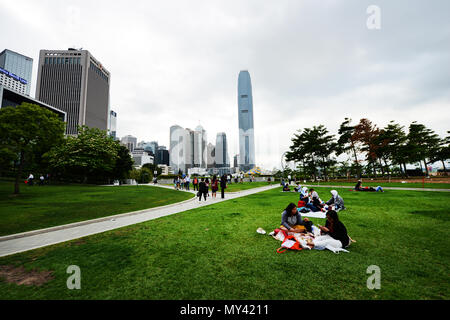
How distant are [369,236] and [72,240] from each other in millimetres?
9256

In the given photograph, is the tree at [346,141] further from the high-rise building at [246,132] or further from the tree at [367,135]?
the high-rise building at [246,132]

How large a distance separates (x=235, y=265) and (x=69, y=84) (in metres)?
134

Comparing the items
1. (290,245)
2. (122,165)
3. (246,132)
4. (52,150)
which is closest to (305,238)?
(290,245)

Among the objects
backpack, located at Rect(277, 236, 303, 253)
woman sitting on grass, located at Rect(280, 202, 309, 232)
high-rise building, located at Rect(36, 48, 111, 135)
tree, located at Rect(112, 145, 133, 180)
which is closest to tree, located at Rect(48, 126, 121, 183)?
tree, located at Rect(112, 145, 133, 180)

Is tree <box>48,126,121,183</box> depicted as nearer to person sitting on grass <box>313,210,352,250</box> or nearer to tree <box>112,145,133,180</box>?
tree <box>112,145,133,180</box>

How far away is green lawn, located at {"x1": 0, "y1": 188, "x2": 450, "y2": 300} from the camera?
2959 millimetres

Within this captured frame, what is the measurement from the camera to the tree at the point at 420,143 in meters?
34.4

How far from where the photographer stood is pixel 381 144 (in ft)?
112

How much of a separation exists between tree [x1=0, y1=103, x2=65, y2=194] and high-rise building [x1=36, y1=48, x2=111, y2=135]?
326ft

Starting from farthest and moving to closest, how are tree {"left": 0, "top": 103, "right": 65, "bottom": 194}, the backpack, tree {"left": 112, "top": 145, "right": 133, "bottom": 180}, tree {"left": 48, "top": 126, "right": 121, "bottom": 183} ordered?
tree {"left": 112, "top": 145, "right": 133, "bottom": 180} → tree {"left": 48, "top": 126, "right": 121, "bottom": 183} → tree {"left": 0, "top": 103, "right": 65, "bottom": 194} → the backpack

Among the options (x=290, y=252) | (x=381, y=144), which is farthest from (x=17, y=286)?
(x=381, y=144)

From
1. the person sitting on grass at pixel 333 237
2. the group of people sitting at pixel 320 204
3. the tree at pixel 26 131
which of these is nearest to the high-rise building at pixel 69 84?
the tree at pixel 26 131

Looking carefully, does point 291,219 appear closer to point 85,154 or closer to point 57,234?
point 57,234

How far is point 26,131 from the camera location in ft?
46.3
